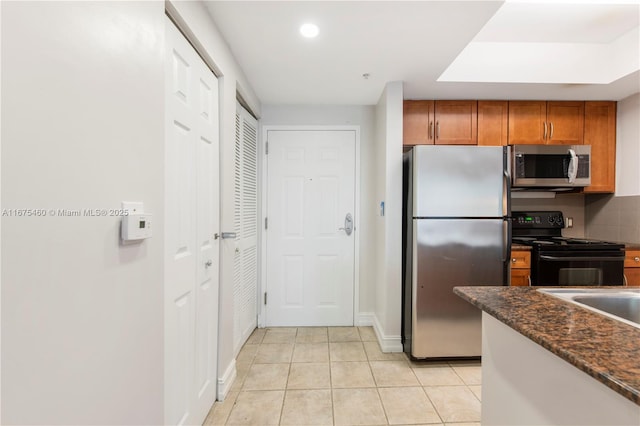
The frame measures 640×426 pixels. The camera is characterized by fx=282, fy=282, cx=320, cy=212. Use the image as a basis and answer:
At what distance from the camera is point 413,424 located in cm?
162

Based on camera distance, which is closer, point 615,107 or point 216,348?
point 216,348

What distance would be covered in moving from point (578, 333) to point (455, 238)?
158 cm

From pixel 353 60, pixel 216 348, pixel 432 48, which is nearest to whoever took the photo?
pixel 216 348

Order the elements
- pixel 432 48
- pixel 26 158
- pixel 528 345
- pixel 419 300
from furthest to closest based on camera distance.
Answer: pixel 419 300
pixel 432 48
pixel 528 345
pixel 26 158

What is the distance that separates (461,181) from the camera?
7.36ft

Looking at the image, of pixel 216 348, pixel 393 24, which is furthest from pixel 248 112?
pixel 216 348

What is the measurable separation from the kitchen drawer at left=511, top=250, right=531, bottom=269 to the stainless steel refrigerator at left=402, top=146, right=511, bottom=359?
21 cm

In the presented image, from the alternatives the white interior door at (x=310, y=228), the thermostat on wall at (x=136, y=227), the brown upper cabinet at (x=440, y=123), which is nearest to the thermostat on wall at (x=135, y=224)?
the thermostat on wall at (x=136, y=227)

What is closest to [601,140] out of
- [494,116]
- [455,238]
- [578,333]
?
[494,116]

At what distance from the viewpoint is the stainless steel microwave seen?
2602 mm

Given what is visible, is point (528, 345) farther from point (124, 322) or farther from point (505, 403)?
point (124, 322)

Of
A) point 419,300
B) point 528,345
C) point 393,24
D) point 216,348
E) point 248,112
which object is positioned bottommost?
point 216,348

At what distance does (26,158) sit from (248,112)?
227cm

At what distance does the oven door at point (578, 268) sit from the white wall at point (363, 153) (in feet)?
4.78
